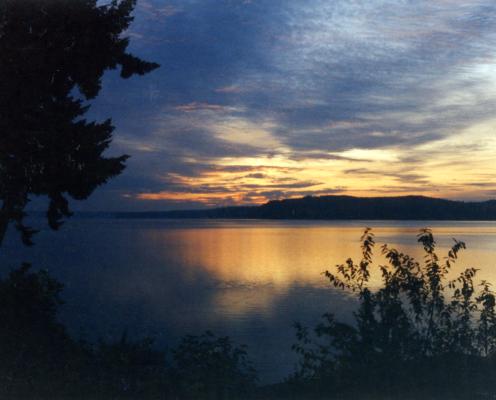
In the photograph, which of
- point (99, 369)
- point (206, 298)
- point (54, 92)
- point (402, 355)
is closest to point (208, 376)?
point (99, 369)

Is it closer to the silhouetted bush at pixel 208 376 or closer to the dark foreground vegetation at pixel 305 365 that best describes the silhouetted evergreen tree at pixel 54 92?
the dark foreground vegetation at pixel 305 365

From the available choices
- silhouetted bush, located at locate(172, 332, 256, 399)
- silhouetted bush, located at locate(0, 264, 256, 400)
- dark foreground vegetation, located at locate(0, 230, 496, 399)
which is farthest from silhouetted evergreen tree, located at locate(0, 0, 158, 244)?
silhouetted bush, located at locate(172, 332, 256, 399)

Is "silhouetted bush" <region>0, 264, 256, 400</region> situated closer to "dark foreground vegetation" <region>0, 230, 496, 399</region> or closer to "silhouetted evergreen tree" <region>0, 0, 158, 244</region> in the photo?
"dark foreground vegetation" <region>0, 230, 496, 399</region>

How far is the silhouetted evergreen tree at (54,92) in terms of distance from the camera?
40.4ft

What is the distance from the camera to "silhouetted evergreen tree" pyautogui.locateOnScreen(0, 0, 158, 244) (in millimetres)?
12305

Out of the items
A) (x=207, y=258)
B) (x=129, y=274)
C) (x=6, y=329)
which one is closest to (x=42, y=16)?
(x=6, y=329)

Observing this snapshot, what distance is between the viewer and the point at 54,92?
14211mm

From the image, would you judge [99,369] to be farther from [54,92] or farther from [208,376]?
[54,92]

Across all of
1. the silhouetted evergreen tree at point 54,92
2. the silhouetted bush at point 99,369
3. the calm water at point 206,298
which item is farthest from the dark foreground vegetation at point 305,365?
the calm water at point 206,298

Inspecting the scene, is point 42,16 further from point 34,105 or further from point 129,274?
point 129,274

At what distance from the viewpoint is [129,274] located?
58.5 metres

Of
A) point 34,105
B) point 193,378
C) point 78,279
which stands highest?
point 34,105

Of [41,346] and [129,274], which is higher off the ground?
[41,346]

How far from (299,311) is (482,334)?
22.1 m
